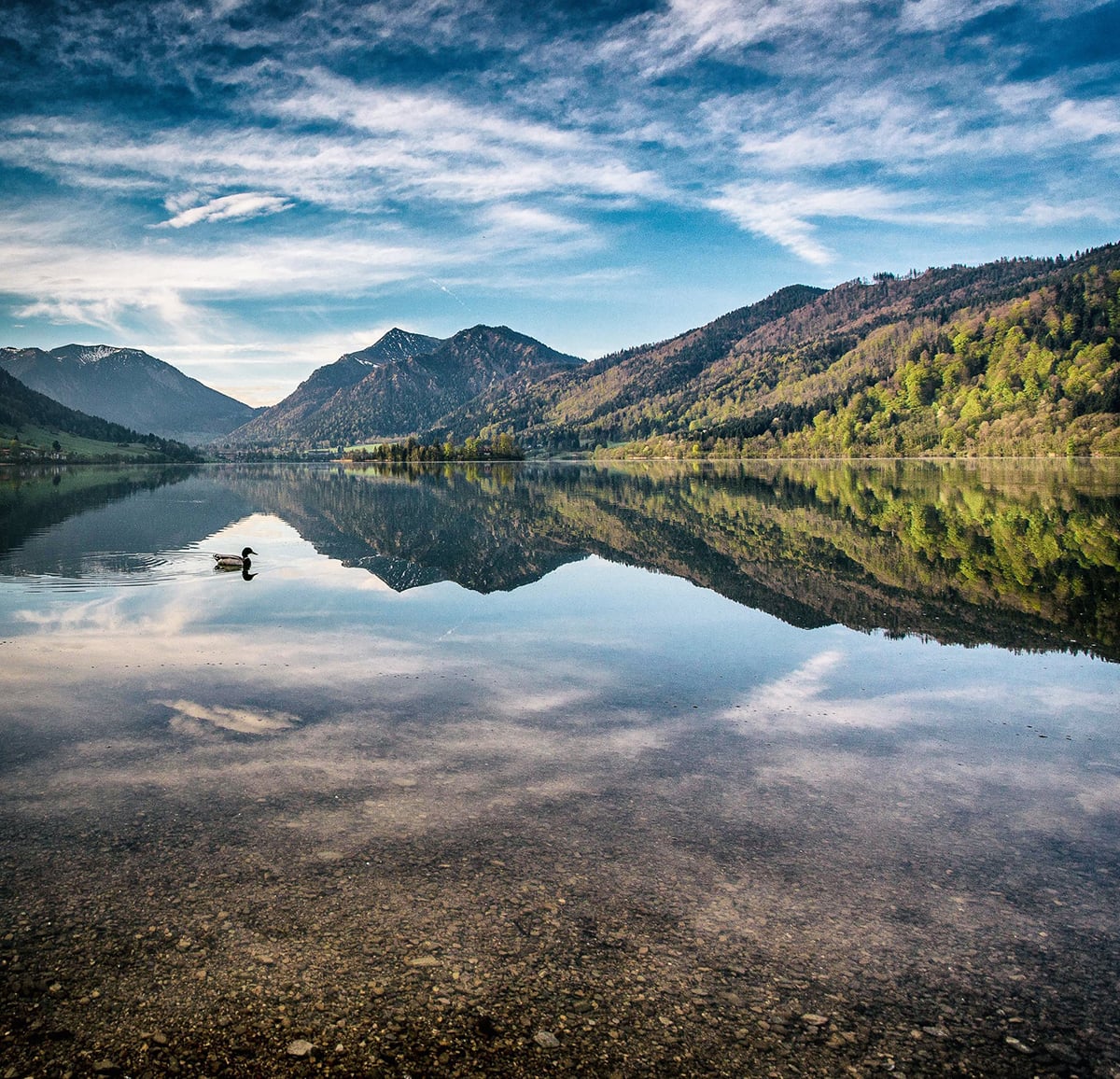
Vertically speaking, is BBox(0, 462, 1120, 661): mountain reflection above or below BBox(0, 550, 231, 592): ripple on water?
above

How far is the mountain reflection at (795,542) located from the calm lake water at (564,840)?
73 centimetres

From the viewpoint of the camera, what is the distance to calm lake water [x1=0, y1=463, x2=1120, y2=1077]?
277 inches

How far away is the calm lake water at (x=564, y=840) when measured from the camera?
7027 millimetres

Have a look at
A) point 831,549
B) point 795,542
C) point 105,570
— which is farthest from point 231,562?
point 831,549

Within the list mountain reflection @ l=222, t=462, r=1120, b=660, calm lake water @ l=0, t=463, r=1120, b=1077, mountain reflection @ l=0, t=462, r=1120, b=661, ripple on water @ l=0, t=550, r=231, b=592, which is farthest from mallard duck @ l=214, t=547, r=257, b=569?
calm lake water @ l=0, t=463, r=1120, b=1077

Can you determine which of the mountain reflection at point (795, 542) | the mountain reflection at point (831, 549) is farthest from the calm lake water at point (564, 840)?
the mountain reflection at point (795, 542)

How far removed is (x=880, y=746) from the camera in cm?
1432

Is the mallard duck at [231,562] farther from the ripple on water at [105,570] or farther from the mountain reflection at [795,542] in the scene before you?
the mountain reflection at [795,542]

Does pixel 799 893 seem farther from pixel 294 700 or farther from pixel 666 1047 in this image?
pixel 294 700

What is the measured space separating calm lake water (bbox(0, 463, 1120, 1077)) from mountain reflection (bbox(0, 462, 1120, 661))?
73 cm

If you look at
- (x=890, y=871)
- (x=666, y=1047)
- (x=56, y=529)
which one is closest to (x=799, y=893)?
(x=890, y=871)

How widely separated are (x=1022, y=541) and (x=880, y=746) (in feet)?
107

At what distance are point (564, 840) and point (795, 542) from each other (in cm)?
3516

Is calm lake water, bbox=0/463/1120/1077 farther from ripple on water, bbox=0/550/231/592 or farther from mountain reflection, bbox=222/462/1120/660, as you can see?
ripple on water, bbox=0/550/231/592
